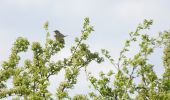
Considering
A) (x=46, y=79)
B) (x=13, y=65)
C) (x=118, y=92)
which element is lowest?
(x=118, y=92)

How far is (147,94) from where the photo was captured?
2392 cm

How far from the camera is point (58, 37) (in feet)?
85.9

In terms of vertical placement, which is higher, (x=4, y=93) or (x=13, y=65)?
(x=13, y=65)

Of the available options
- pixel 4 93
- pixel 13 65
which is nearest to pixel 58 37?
pixel 13 65

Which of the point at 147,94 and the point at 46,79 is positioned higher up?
the point at 46,79

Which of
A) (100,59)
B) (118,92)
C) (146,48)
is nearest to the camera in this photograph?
(118,92)

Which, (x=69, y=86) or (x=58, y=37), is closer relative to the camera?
(x=69, y=86)

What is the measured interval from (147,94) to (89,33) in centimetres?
495

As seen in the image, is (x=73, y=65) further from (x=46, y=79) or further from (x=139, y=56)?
(x=139, y=56)

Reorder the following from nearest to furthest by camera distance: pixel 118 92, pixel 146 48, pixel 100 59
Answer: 1. pixel 118 92
2. pixel 146 48
3. pixel 100 59

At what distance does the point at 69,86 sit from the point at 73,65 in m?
1.87

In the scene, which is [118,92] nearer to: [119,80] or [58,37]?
[119,80]

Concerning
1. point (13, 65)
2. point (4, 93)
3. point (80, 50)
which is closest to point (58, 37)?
point (80, 50)

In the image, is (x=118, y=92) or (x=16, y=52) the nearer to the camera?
(x=118, y=92)
